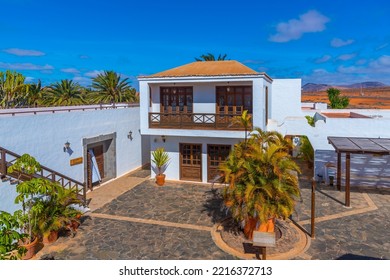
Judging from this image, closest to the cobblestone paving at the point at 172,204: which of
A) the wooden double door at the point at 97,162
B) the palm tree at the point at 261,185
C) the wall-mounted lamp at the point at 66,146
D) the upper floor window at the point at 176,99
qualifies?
the wooden double door at the point at 97,162

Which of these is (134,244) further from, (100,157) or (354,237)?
(100,157)

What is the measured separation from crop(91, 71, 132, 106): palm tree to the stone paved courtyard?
19518 mm

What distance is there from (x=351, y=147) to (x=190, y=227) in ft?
27.3

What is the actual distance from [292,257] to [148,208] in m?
6.98

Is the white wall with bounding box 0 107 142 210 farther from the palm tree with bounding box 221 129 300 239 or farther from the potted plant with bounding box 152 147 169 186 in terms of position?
the palm tree with bounding box 221 129 300 239

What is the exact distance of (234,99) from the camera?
703 inches

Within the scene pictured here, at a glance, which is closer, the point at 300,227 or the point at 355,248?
the point at 355,248

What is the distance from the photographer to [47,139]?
1355 cm

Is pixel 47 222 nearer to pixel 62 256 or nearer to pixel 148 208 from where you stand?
pixel 62 256

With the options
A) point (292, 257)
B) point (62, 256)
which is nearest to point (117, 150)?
point (62, 256)

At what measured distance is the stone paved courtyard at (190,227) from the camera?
10.0 meters

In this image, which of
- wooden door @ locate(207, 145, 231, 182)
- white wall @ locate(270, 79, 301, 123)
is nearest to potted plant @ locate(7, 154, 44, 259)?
wooden door @ locate(207, 145, 231, 182)

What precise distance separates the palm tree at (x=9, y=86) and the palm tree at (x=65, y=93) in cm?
956

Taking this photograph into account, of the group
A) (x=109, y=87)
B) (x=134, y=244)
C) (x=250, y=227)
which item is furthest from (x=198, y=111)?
(x=109, y=87)
